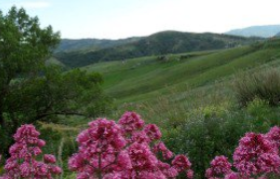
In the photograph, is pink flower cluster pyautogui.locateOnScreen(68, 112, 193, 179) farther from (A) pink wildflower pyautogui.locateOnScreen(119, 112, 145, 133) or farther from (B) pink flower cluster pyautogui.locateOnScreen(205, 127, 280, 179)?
(A) pink wildflower pyautogui.locateOnScreen(119, 112, 145, 133)

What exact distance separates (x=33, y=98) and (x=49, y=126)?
1.34m

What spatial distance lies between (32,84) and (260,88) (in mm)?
11091

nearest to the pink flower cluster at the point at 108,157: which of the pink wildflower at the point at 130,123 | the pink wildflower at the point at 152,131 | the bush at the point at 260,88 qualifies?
the pink wildflower at the point at 130,123

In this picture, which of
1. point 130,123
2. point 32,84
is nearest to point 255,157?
point 130,123

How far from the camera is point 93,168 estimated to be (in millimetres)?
3441

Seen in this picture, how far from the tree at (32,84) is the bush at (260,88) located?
905cm

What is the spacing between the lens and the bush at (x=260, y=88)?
38.9 ft

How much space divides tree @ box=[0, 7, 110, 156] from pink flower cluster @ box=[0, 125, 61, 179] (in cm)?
1407

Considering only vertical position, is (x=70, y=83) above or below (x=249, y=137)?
below

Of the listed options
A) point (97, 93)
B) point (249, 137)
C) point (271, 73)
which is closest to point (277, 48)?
point (97, 93)

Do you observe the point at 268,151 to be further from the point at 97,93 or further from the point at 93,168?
the point at 97,93

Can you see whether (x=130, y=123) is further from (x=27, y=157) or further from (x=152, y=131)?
(x=27, y=157)

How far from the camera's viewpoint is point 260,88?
12.3 meters

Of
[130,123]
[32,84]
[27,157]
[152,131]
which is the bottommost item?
[32,84]
